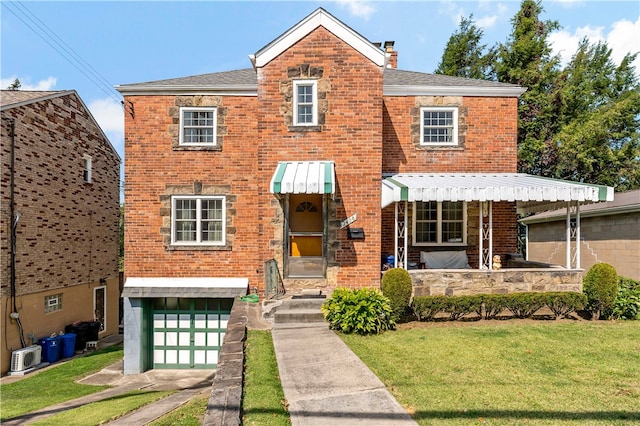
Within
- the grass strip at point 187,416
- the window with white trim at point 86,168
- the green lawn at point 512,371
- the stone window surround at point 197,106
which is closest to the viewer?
the green lawn at point 512,371

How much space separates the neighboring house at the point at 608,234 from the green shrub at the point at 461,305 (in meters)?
4.15

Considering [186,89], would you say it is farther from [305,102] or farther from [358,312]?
[358,312]

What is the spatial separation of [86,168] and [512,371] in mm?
19586

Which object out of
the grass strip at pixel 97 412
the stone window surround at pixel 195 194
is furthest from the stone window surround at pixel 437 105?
the grass strip at pixel 97 412

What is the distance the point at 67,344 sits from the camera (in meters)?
15.2

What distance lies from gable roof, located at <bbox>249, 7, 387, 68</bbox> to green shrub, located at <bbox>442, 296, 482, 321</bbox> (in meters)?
7.02

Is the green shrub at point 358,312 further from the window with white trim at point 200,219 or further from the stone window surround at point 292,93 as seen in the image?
the window with white trim at point 200,219

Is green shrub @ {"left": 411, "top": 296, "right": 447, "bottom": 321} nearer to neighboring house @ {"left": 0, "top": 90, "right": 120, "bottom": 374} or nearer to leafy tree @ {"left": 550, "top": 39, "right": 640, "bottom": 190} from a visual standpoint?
neighboring house @ {"left": 0, "top": 90, "right": 120, "bottom": 374}

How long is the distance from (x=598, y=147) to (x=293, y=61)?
2122 cm

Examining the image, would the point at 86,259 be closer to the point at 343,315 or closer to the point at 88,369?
the point at 88,369

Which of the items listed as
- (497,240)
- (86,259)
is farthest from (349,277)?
(86,259)

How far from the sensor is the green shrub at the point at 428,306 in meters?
9.41

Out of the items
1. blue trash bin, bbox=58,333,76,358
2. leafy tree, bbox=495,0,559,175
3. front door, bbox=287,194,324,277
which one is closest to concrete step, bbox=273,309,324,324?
front door, bbox=287,194,324,277

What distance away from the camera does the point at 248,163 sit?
41.9 ft
